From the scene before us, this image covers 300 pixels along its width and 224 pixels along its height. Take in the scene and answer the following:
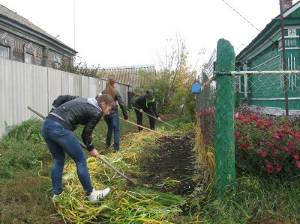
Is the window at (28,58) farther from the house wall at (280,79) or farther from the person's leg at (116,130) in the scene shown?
the person's leg at (116,130)

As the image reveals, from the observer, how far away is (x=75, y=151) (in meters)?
6.04

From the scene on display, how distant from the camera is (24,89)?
41.6ft

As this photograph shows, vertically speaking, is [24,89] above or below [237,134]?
above

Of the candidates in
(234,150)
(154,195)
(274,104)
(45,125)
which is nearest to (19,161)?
(45,125)

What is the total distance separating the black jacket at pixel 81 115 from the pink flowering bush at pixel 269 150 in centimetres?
176

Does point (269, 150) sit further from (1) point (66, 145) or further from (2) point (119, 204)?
(1) point (66, 145)

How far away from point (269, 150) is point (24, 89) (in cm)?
839

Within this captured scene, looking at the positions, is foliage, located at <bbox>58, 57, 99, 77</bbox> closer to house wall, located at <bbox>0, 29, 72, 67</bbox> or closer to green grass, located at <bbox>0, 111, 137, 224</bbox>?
house wall, located at <bbox>0, 29, 72, 67</bbox>

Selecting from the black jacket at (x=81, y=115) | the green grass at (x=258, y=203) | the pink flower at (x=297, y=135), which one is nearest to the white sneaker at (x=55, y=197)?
the black jacket at (x=81, y=115)

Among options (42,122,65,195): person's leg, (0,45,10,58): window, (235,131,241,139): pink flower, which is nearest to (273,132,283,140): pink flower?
(235,131,241,139): pink flower

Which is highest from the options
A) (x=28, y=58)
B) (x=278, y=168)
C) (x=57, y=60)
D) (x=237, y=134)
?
(x=57, y=60)

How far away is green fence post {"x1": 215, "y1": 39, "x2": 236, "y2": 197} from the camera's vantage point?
19.0 feet

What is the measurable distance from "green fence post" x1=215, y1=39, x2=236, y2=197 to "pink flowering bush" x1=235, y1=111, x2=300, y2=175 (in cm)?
21

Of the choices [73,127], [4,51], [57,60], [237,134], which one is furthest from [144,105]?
[57,60]
